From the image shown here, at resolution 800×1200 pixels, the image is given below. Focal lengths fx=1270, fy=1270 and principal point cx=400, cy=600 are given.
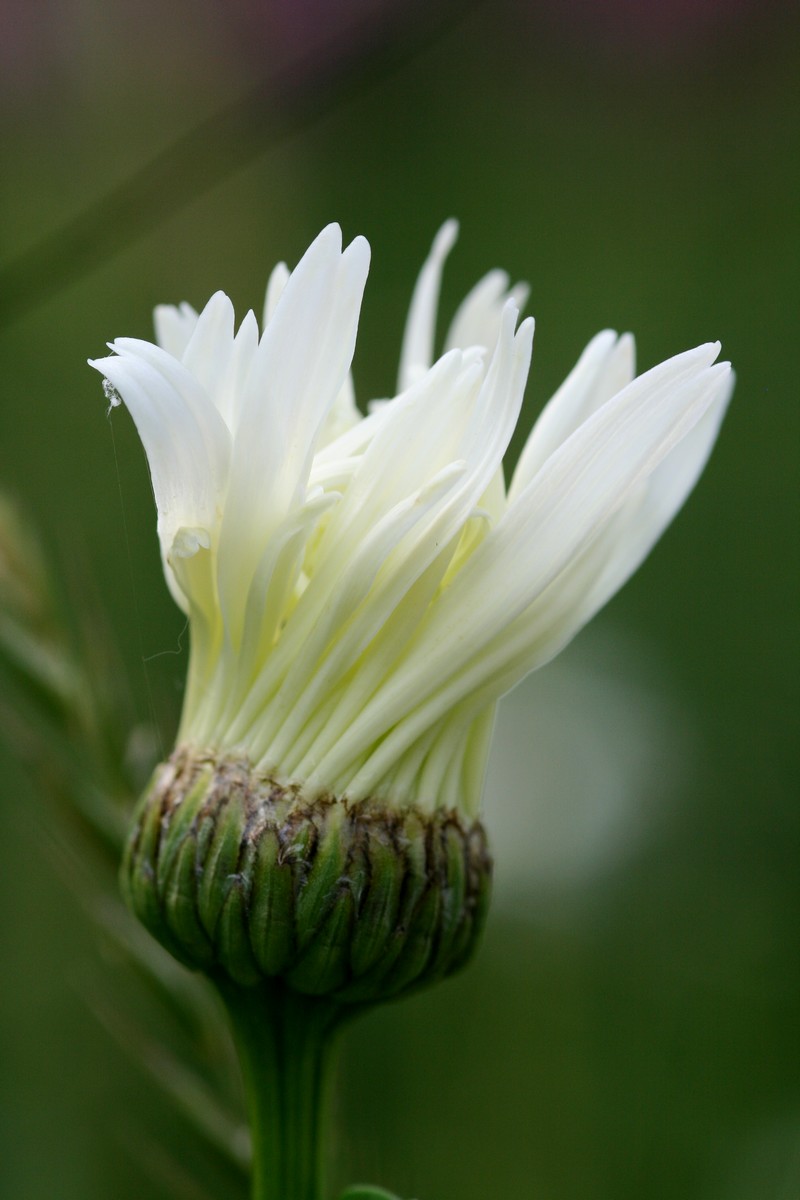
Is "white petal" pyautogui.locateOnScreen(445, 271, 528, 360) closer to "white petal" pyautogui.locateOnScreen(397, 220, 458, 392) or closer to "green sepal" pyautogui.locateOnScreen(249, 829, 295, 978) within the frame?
"white petal" pyautogui.locateOnScreen(397, 220, 458, 392)

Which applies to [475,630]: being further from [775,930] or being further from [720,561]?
[720,561]

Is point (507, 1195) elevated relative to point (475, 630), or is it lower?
lower

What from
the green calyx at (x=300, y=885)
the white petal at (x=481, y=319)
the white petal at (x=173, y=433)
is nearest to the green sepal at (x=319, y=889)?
the green calyx at (x=300, y=885)

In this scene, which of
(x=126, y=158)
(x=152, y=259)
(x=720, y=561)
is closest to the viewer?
(x=720, y=561)

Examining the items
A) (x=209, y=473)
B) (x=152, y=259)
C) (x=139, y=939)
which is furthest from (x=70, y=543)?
(x=209, y=473)

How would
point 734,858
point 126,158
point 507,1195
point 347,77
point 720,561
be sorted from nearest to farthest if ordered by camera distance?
point 347,77
point 507,1195
point 734,858
point 720,561
point 126,158

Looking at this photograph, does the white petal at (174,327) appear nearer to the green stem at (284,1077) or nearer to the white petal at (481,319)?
the white petal at (481,319)

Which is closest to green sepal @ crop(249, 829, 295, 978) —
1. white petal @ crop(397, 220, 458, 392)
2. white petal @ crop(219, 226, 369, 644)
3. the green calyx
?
the green calyx
